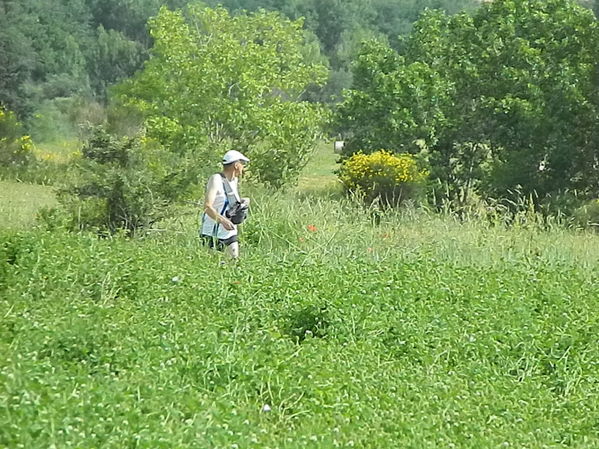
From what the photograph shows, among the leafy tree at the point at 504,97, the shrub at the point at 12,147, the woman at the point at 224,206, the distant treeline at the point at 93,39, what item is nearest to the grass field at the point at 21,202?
the shrub at the point at 12,147

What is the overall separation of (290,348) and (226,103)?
19.3 metres

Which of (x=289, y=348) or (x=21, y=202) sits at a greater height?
(x=289, y=348)

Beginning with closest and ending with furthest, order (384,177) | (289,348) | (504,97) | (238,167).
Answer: (289,348) → (238,167) → (384,177) → (504,97)

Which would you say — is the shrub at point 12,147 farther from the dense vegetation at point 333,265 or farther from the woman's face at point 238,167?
the woman's face at point 238,167

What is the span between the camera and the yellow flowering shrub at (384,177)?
20359 mm

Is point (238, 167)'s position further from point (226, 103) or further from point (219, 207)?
point (226, 103)

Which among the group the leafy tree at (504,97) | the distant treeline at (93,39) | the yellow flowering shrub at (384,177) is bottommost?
the distant treeline at (93,39)

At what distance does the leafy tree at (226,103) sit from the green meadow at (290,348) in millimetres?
14237

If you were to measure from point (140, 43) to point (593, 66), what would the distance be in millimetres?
50296

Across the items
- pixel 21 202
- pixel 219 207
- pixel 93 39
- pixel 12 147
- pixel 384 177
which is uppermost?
pixel 219 207

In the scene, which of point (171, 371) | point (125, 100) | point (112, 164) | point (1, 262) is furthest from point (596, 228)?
point (125, 100)

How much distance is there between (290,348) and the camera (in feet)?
20.8

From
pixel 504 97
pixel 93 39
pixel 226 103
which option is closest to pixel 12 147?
pixel 226 103

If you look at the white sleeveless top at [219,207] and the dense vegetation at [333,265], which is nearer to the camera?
the dense vegetation at [333,265]
